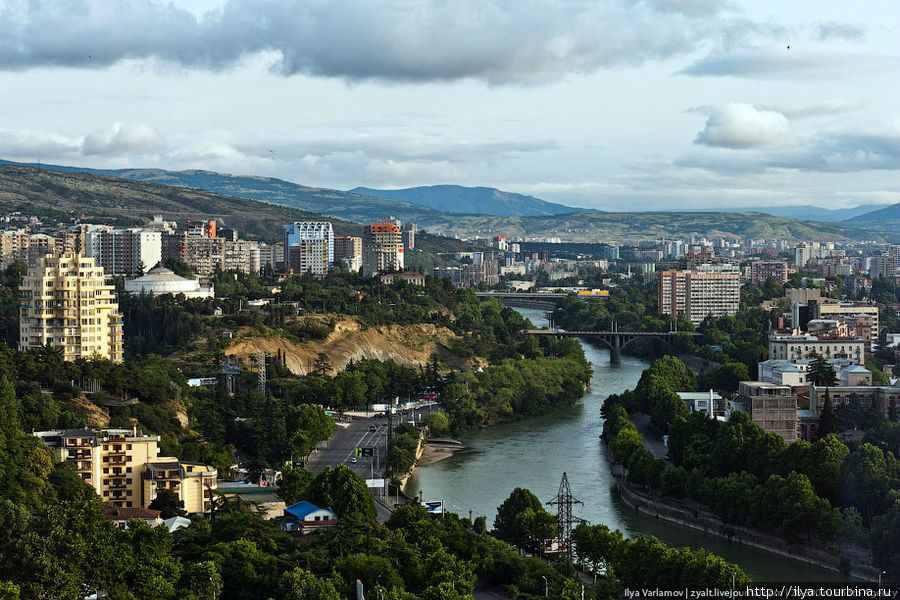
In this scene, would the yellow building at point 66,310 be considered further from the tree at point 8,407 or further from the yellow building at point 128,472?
the yellow building at point 128,472

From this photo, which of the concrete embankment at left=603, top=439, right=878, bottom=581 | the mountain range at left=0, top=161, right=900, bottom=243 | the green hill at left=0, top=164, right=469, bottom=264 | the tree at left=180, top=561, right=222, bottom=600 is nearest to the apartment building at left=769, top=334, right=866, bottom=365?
the concrete embankment at left=603, top=439, right=878, bottom=581

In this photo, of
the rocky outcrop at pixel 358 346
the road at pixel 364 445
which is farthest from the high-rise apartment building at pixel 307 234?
the road at pixel 364 445

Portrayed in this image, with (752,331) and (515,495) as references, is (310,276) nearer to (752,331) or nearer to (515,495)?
(752,331)

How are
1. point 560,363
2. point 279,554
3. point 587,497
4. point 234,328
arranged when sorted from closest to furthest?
point 279,554, point 587,497, point 234,328, point 560,363

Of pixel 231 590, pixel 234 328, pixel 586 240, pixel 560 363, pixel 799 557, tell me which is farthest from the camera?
pixel 586 240

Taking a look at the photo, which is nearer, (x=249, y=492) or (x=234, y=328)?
(x=249, y=492)

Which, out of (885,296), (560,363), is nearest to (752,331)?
(560,363)
